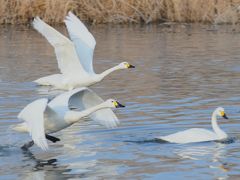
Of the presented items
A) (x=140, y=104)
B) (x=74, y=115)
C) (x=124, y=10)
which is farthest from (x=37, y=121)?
(x=124, y=10)

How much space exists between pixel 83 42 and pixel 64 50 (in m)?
0.79

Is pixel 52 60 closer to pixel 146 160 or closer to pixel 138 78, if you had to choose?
pixel 138 78

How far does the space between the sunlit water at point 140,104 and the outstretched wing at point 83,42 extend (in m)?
0.64

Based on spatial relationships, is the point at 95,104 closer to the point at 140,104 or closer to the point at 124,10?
the point at 140,104

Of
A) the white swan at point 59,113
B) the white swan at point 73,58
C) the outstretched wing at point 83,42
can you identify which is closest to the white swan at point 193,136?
the white swan at point 59,113

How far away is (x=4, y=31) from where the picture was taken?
28.0 m

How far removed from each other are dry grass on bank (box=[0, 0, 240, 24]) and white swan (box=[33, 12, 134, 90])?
12265 mm

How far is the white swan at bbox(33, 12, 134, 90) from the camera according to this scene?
572 inches

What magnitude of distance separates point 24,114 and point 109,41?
14.6 m

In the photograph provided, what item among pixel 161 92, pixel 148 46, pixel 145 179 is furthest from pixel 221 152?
pixel 148 46

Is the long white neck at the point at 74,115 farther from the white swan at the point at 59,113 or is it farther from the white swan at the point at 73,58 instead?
the white swan at the point at 73,58

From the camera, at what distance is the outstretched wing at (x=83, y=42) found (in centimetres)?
1547

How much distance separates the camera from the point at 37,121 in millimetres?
9781

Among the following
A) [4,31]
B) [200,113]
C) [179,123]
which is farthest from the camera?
[4,31]
